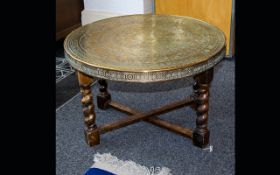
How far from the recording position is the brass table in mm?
1730

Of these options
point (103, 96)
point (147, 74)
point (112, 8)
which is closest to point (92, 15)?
point (112, 8)

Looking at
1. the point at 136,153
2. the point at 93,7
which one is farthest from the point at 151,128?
the point at 93,7

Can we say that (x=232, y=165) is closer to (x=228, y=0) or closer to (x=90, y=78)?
(x=90, y=78)

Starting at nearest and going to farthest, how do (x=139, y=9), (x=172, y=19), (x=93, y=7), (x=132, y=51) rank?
(x=132, y=51) → (x=172, y=19) → (x=139, y=9) → (x=93, y=7)

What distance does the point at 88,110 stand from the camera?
2.10 m

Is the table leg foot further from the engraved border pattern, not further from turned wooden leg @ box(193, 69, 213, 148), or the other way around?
turned wooden leg @ box(193, 69, 213, 148)

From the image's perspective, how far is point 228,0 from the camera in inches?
128

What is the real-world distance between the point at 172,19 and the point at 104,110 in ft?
2.85

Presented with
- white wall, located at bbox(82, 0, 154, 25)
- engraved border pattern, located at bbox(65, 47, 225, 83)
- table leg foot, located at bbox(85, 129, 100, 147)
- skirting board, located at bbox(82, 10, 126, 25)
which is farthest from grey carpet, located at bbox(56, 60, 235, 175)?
skirting board, located at bbox(82, 10, 126, 25)

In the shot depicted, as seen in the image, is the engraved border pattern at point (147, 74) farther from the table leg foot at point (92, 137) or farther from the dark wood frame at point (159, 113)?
the table leg foot at point (92, 137)

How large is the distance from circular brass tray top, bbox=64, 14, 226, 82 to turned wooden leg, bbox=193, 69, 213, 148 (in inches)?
5.3

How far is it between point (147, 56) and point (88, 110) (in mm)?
547

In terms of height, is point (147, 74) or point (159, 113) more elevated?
point (147, 74)

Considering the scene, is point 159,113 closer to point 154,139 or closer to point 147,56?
point 154,139
